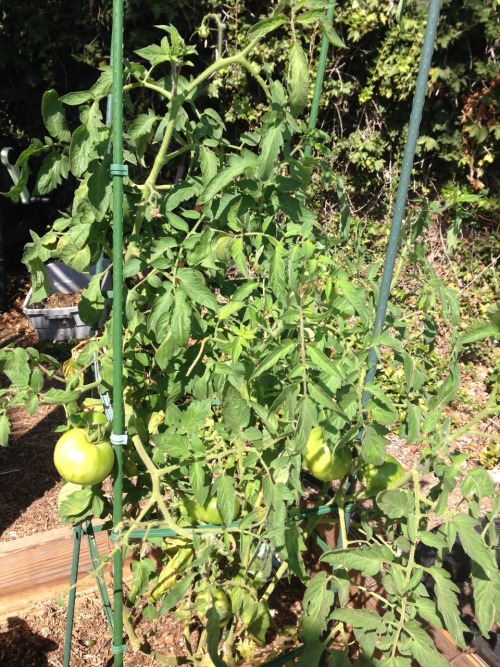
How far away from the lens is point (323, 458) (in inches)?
43.3

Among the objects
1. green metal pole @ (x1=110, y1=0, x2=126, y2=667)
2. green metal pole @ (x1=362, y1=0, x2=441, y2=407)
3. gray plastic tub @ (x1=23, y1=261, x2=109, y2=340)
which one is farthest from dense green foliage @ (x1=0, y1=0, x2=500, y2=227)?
green metal pole @ (x1=110, y1=0, x2=126, y2=667)

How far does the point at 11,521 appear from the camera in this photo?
232cm

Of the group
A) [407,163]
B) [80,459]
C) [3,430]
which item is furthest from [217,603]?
[407,163]

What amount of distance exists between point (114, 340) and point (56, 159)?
35 centimetres

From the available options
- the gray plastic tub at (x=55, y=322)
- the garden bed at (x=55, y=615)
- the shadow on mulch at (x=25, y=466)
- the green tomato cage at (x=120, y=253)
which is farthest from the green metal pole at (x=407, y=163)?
the gray plastic tub at (x=55, y=322)

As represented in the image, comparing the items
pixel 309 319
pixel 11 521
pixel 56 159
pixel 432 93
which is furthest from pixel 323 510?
pixel 432 93

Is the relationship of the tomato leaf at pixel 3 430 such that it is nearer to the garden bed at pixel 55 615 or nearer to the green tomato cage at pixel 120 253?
the green tomato cage at pixel 120 253

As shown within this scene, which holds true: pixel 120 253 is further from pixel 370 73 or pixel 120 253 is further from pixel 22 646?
pixel 370 73

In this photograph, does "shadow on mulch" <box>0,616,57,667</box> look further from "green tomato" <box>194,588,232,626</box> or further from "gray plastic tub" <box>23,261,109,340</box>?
"gray plastic tub" <box>23,261,109,340</box>

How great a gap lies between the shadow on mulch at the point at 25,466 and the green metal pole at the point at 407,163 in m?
1.78

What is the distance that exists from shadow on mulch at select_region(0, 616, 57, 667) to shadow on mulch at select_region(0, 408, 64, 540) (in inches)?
25.7

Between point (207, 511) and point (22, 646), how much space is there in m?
0.89

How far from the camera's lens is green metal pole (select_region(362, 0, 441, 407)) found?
1.00 m

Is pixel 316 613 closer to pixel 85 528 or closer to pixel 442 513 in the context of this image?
pixel 442 513
